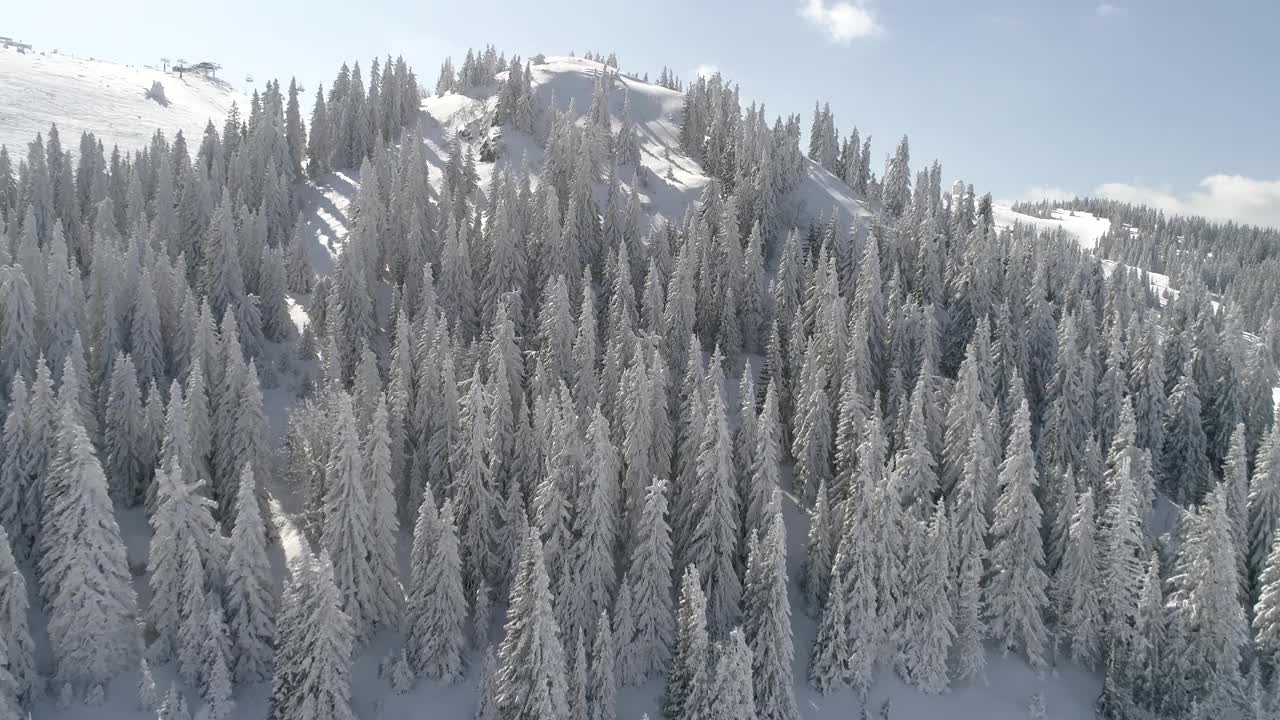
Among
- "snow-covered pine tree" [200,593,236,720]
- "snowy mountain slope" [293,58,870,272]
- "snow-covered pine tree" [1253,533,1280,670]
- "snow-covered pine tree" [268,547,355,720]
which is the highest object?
"snowy mountain slope" [293,58,870,272]

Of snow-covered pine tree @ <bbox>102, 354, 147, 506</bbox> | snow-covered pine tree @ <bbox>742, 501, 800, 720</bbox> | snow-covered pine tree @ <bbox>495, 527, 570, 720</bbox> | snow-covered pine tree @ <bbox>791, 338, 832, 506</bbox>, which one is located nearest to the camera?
snow-covered pine tree @ <bbox>495, 527, 570, 720</bbox>

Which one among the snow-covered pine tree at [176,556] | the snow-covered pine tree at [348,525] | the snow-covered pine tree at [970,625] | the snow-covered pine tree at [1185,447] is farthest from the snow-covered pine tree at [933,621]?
the snow-covered pine tree at [176,556]

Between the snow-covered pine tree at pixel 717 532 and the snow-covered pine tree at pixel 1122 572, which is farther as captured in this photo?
the snow-covered pine tree at pixel 1122 572

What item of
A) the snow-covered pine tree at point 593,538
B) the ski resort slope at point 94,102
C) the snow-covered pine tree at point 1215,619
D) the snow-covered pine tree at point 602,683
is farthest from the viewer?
the ski resort slope at point 94,102

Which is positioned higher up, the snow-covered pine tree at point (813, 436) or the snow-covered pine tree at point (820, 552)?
the snow-covered pine tree at point (813, 436)

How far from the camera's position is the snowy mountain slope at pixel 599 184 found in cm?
9981

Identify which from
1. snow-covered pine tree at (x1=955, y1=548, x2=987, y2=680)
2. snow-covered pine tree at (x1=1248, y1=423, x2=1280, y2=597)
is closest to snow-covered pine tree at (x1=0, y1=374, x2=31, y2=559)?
snow-covered pine tree at (x1=955, y1=548, x2=987, y2=680)

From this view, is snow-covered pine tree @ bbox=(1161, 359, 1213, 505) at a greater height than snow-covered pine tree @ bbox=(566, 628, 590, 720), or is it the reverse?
snow-covered pine tree @ bbox=(1161, 359, 1213, 505)

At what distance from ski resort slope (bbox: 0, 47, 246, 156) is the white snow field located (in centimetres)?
40

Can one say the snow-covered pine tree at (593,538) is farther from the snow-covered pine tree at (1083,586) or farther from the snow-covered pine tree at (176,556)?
the snow-covered pine tree at (1083,586)

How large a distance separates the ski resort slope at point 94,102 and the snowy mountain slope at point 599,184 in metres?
46.6

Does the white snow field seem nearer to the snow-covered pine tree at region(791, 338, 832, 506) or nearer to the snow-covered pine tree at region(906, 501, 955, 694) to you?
the snow-covered pine tree at region(906, 501, 955, 694)

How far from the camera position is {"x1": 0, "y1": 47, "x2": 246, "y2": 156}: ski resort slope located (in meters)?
134

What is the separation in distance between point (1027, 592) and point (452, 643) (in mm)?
35850
